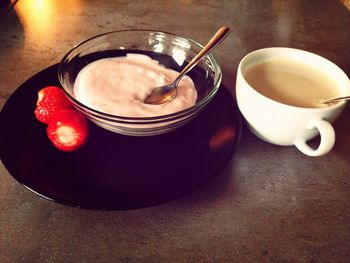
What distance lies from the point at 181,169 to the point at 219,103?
19 centimetres

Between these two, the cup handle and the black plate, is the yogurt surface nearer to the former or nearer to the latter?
the black plate

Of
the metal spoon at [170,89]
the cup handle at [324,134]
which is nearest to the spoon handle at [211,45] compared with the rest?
the metal spoon at [170,89]

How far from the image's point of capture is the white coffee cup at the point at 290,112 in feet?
1.88

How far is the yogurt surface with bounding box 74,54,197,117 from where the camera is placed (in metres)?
0.65

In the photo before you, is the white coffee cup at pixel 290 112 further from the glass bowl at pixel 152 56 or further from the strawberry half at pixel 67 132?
the strawberry half at pixel 67 132

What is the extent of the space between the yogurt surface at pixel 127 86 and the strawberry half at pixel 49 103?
0.03 m

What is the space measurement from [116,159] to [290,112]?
11.4 inches

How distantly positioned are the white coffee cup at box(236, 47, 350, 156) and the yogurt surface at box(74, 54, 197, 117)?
121mm

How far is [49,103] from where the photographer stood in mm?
652

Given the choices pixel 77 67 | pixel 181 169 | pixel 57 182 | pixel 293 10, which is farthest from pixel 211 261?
pixel 293 10

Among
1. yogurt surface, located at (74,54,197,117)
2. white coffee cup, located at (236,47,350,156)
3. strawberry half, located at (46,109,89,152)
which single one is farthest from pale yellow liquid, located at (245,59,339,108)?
strawberry half, located at (46,109,89,152)

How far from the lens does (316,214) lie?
1.93 ft

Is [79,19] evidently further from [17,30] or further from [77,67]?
[77,67]

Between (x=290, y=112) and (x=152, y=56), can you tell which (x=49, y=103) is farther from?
(x=290, y=112)
